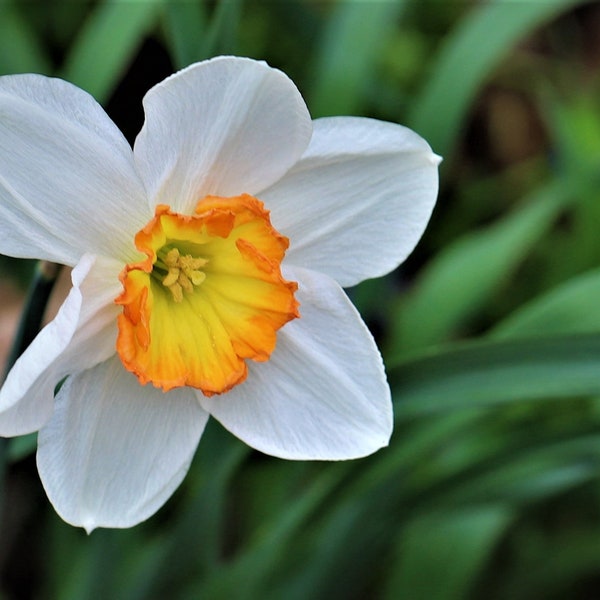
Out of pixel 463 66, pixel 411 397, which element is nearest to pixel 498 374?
pixel 411 397

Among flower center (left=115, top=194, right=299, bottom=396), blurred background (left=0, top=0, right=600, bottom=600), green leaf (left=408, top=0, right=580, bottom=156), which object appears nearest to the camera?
flower center (left=115, top=194, right=299, bottom=396)

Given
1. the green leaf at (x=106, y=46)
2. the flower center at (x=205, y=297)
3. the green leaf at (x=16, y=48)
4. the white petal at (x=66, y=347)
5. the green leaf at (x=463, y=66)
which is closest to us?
the white petal at (x=66, y=347)

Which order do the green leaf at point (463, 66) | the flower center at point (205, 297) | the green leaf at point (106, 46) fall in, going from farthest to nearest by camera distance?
the green leaf at point (463, 66) → the green leaf at point (106, 46) → the flower center at point (205, 297)

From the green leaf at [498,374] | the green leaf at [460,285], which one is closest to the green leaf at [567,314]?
the green leaf at [498,374]

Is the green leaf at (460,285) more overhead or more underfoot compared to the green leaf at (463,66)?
more underfoot

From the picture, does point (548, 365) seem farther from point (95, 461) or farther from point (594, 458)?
point (95, 461)

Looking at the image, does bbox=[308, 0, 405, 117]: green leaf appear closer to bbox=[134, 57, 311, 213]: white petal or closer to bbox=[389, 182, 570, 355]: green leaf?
bbox=[389, 182, 570, 355]: green leaf

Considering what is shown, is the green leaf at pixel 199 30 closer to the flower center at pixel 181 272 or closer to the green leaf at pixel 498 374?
the flower center at pixel 181 272

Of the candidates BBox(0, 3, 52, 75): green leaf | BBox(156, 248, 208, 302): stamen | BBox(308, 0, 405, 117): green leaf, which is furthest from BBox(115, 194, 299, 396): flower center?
BBox(0, 3, 52, 75): green leaf

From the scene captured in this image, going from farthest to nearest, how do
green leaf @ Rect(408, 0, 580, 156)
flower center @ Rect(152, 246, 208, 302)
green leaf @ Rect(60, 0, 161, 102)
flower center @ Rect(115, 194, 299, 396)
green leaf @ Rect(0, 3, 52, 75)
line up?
green leaf @ Rect(0, 3, 52, 75)
green leaf @ Rect(408, 0, 580, 156)
green leaf @ Rect(60, 0, 161, 102)
flower center @ Rect(152, 246, 208, 302)
flower center @ Rect(115, 194, 299, 396)
